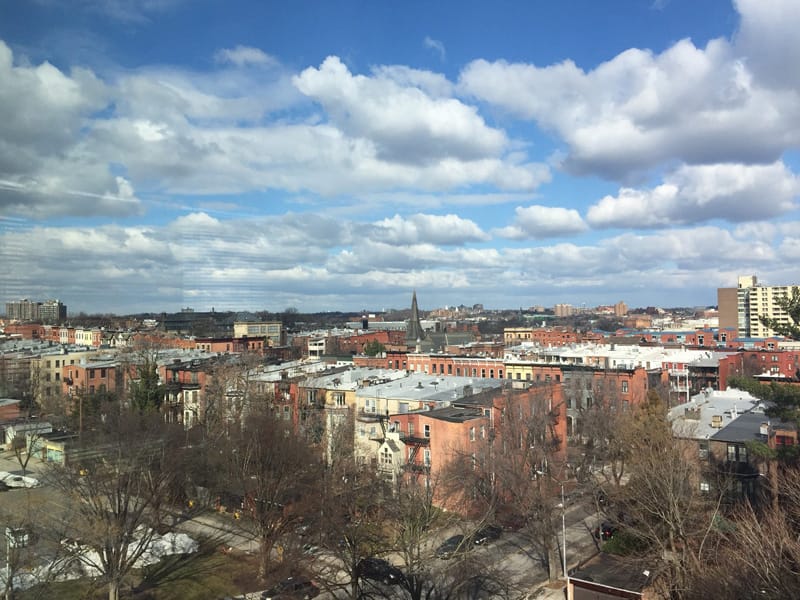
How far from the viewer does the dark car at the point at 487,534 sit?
19844 millimetres

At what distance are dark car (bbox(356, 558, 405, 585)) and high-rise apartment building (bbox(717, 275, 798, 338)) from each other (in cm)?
9533

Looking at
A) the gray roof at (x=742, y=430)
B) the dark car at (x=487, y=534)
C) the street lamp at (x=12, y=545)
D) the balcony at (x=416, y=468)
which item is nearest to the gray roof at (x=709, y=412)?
the gray roof at (x=742, y=430)

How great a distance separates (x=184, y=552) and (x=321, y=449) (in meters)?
6.09

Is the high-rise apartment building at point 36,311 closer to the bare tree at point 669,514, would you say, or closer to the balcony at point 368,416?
the balcony at point 368,416

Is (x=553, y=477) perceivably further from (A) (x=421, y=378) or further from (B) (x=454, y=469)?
(A) (x=421, y=378)

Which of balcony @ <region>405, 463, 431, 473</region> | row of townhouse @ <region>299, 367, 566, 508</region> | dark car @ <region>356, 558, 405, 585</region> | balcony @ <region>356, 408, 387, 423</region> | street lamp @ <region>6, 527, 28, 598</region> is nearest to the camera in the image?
street lamp @ <region>6, 527, 28, 598</region>

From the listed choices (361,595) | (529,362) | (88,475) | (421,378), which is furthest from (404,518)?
(529,362)

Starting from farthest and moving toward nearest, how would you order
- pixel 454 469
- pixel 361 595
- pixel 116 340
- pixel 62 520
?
pixel 116 340
pixel 454 469
pixel 62 520
pixel 361 595

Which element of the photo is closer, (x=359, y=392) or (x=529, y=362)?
(x=359, y=392)

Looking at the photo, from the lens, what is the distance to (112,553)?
1548cm

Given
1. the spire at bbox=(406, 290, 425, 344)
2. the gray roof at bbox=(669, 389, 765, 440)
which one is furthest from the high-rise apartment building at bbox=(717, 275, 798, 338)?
the gray roof at bbox=(669, 389, 765, 440)

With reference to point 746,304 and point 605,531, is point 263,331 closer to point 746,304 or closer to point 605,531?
point 605,531

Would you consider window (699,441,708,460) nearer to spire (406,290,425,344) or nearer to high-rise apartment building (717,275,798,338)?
spire (406,290,425,344)

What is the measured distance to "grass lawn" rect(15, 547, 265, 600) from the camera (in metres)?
16.4
